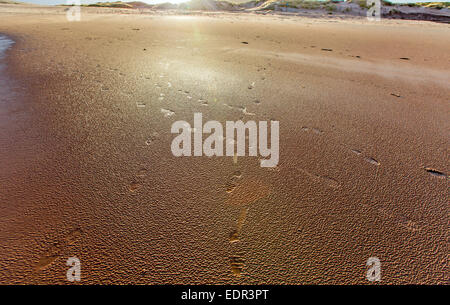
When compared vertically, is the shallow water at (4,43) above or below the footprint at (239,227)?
above

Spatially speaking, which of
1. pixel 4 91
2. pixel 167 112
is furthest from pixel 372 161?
pixel 4 91

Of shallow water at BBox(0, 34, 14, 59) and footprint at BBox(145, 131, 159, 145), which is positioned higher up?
shallow water at BBox(0, 34, 14, 59)

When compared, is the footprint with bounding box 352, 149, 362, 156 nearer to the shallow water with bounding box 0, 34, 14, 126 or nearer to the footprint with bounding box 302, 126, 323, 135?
the footprint with bounding box 302, 126, 323, 135

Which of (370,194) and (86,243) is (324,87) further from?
(86,243)

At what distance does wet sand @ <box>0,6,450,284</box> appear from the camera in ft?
3.32

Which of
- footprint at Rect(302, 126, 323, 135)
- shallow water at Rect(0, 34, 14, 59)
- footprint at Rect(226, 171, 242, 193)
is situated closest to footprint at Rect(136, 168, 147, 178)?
footprint at Rect(226, 171, 242, 193)

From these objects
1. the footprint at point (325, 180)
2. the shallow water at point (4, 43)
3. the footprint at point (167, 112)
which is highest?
the shallow water at point (4, 43)

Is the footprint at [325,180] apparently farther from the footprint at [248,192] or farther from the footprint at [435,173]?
the footprint at [435,173]

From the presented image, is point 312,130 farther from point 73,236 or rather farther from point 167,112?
point 73,236

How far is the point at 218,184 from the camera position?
1.43m

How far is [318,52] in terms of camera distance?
4836mm

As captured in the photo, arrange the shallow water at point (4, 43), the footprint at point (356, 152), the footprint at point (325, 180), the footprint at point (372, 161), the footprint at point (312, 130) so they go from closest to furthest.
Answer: the footprint at point (325, 180) → the footprint at point (372, 161) → the footprint at point (356, 152) → the footprint at point (312, 130) → the shallow water at point (4, 43)

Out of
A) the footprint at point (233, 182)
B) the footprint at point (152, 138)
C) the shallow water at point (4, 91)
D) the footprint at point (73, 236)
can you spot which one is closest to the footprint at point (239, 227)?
the footprint at point (233, 182)

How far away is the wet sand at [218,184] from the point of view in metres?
1.01
